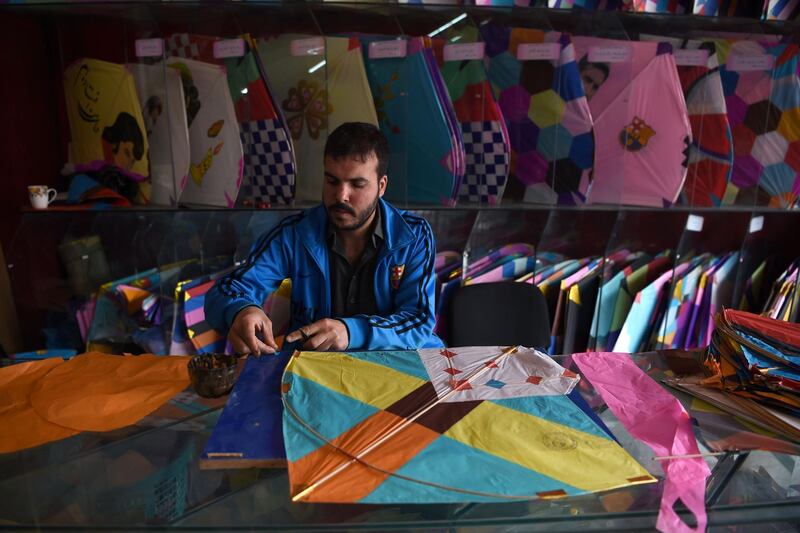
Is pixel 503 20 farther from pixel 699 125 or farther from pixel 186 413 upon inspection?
pixel 186 413

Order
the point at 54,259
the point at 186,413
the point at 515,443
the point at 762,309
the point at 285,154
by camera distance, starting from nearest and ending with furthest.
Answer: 1. the point at 515,443
2. the point at 186,413
3. the point at 285,154
4. the point at 54,259
5. the point at 762,309

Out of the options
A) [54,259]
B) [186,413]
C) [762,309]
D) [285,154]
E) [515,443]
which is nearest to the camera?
[515,443]

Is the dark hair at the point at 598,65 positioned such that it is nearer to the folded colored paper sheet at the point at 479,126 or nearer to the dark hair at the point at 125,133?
the folded colored paper sheet at the point at 479,126

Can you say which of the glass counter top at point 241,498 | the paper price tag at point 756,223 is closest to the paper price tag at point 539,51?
the paper price tag at point 756,223

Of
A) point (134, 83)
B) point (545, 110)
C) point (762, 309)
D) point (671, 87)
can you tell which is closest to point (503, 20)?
point (545, 110)

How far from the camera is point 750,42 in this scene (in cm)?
251

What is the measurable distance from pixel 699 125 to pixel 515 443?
2169mm

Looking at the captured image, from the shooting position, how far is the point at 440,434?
3.29ft

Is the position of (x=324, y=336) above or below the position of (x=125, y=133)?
below

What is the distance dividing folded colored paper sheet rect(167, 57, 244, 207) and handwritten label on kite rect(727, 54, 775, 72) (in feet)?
7.24

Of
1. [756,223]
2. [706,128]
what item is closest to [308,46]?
[706,128]

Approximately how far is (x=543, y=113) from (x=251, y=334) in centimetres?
172

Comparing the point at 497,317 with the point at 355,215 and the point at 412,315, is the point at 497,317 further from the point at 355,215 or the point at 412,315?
the point at 355,215

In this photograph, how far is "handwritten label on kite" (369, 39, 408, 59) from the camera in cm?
239
